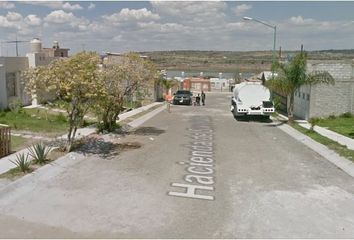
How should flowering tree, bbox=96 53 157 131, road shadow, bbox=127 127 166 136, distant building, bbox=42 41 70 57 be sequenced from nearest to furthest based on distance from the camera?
flowering tree, bbox=96 53 157 131 < road shadow, bbox=127 127 166 136 < distant building, bbox=42 41 70 57

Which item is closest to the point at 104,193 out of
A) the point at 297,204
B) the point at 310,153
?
the point at 297,204

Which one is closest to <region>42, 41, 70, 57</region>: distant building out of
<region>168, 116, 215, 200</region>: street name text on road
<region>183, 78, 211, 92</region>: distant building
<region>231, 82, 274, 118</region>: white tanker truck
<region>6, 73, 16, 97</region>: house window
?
<region>6, 73, 16, 97</region>: house window

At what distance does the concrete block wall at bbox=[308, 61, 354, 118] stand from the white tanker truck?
2.62 meters

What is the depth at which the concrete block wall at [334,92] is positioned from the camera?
21766mm

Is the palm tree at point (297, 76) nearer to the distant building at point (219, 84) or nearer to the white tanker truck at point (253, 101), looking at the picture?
the white tanker truck at point (253, 101)

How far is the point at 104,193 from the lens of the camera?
799cm

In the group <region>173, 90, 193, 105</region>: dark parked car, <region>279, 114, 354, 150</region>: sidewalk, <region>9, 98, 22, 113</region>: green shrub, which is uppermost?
<region>9, 98, 22, 113</region>: green shrub

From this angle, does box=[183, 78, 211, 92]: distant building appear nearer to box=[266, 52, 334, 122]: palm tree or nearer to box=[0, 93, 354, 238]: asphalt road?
box=[266, 52, 334, 122]: palm tree

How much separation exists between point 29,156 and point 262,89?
1623cm

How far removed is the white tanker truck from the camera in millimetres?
22781

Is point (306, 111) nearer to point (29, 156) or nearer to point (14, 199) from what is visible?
point (29, 156)

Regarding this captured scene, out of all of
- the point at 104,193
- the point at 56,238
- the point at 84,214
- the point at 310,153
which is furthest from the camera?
the point at 310,153

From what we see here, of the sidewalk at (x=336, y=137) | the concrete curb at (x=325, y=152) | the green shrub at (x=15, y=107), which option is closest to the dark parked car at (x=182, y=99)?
the sidewalk at (x=336, y=137)

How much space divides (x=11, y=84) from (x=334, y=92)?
65.4ft
